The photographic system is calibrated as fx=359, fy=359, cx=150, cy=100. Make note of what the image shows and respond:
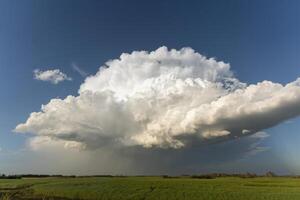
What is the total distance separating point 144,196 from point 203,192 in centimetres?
1359

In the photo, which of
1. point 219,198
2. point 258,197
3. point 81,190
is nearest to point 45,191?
point 81,190

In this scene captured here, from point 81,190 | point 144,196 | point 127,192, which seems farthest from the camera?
point 81,190

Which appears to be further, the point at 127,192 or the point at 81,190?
the point at 81,190

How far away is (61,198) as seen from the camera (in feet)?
293

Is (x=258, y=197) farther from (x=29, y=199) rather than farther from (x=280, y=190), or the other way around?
(x=29, y=199)

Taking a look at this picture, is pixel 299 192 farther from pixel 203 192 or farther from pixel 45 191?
pixel 45 191

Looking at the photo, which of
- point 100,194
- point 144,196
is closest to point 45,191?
point 100,194

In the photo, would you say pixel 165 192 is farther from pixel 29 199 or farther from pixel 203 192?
pixel 29 199

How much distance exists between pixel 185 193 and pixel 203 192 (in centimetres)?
415

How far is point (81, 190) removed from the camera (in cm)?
9781

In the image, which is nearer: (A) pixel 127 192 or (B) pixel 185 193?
(B) pixel 185 193

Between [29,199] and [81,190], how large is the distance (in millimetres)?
16292

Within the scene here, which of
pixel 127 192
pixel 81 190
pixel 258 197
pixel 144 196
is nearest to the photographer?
pixel 258 197

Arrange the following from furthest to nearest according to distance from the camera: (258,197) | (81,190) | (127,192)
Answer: (81,190) → (127,192) → (258,197)
